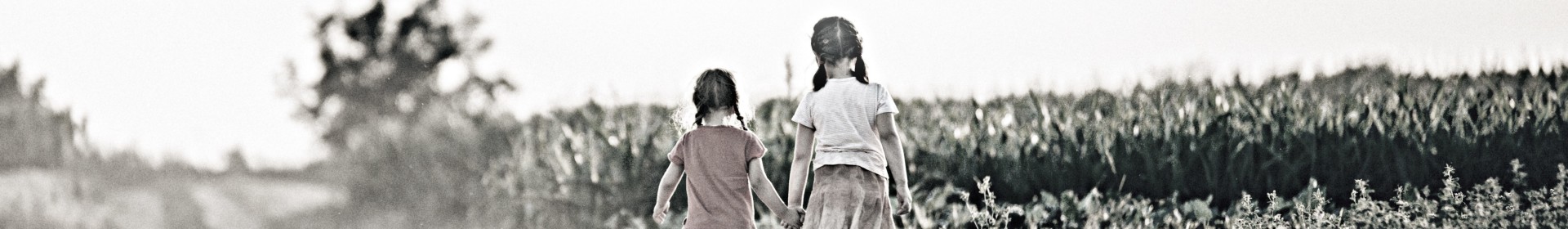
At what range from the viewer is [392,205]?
8.41m

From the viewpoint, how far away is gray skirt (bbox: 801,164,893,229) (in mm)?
3400

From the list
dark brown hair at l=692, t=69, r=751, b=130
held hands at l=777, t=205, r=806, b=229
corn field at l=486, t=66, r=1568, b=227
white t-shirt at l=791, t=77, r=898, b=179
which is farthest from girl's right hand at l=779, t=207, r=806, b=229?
corn field at l=486, t=66, r=1568, b=227

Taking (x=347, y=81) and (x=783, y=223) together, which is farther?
(x=347, y=81)

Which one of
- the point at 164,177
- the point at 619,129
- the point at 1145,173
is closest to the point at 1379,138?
the point at 1145,173

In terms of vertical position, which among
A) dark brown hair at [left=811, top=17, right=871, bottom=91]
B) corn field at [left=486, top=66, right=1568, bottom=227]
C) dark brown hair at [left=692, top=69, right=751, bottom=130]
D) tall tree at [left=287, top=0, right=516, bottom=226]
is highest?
tall tree at [left=287, top=0, right=516, bottom=226]

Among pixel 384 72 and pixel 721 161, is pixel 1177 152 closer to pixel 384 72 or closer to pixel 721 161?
pixel 721 161

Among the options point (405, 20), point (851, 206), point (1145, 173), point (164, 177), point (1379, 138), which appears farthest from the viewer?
point (405, 20)

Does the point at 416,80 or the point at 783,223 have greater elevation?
the point at 416,80

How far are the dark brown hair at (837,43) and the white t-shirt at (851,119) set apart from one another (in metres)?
0.04

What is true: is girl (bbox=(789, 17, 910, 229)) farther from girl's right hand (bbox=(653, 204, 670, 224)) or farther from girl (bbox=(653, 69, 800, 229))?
girl's right hand (bbox=(653, 204, 670, 224))

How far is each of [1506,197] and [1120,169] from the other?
1.76 meters

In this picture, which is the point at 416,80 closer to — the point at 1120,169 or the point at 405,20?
the point at 405,20

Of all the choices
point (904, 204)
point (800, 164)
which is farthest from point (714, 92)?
point (904, 204)

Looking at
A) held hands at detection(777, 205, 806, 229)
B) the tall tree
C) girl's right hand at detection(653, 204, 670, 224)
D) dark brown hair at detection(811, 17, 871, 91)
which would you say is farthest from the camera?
the tall tree
